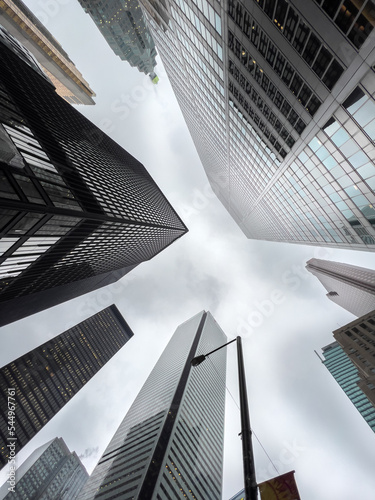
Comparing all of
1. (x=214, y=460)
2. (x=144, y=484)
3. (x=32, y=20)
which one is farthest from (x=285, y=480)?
(x=32, y=20)

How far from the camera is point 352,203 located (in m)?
29.5

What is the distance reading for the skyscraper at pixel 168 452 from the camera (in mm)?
84688

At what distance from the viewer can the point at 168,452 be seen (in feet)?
304

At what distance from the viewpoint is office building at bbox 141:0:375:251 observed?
17.4 m

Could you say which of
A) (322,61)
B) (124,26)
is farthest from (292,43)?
(124,26)

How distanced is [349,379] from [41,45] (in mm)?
256520

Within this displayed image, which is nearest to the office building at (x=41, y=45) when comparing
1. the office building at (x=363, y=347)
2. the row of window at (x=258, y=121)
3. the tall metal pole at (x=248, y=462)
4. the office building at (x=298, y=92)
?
the office building at (x=298, y=92)

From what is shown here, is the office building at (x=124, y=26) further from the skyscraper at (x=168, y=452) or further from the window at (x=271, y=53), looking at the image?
the skyscraper at (x=168, y=452)

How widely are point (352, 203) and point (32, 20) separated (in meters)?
167

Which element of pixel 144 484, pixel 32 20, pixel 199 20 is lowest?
pixel 144 484

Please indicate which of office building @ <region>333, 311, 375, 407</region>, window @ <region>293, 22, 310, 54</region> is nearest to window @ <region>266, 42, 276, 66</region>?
window @ <region>293, 22, 310, 54</region>

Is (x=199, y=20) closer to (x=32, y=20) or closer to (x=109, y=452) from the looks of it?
(x=32, y=20)

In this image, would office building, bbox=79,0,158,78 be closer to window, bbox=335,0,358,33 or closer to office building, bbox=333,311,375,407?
window, bbox=335,0,358,33

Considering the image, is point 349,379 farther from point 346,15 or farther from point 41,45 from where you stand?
point 41,45
